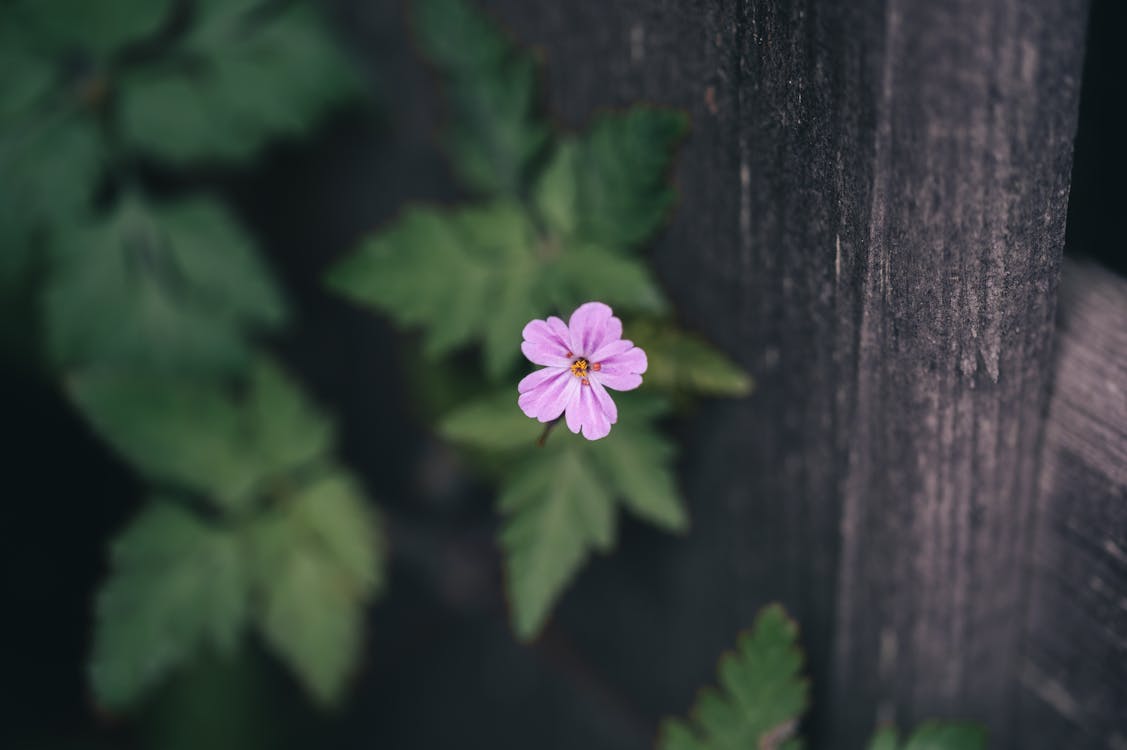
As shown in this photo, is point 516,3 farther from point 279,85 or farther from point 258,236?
point 258,236

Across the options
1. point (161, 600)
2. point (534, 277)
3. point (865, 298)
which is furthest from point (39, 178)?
point (865, 298)

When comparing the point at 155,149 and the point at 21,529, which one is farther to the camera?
the point at 21,529

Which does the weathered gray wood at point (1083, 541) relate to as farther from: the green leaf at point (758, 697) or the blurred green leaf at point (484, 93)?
the blurred green leaf at point (484, 93)

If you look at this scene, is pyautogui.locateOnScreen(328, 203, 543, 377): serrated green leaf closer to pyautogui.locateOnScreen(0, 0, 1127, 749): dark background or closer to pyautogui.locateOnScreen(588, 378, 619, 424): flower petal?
pyautogui.locateOnScreen(588, 378, 619, 424): flower petal

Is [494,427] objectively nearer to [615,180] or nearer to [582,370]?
[582,370]

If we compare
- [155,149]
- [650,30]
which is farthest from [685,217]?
[155,149]

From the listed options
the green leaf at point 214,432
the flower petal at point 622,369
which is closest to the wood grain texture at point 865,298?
the flower petal at point 622,369
